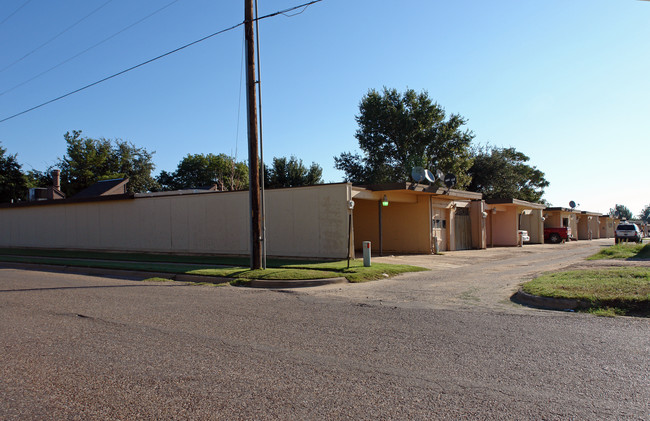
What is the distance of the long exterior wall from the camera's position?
19.6 meters

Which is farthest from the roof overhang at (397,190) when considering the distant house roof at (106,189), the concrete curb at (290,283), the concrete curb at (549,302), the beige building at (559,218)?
the distant house roof at (106,189)

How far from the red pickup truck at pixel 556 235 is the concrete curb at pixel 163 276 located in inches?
1332

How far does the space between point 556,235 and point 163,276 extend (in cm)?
3667

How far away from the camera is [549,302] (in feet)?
31.2

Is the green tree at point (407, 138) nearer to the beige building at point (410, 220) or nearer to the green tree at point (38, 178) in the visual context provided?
the beige building at point (410, 220)

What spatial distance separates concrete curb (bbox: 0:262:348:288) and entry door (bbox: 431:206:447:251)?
12.5 m

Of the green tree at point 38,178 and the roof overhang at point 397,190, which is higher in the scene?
the green tree at point 38,178

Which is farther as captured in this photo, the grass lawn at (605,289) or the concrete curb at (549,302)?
the concrete curb at (549,302)

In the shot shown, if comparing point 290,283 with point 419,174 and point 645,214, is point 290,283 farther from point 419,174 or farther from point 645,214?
point 645,214

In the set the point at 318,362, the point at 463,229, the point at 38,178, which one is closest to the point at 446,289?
the point at 318,362

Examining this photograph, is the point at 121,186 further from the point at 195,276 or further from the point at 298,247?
the point at 195,276

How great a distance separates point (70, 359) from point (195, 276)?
9694mm

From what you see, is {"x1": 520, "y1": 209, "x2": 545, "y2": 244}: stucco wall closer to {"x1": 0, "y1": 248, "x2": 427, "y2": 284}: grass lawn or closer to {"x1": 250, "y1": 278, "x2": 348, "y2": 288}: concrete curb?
{"x1": 0, "y1": 248, "x2": 427, "y2": 284}: grass lawn

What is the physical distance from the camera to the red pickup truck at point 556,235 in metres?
41.2
